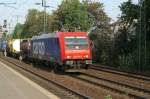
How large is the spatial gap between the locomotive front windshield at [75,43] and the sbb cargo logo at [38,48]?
705 centimetres

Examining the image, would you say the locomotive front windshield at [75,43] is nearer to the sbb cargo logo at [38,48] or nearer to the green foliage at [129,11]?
the sbb cargo logo at [38,48]

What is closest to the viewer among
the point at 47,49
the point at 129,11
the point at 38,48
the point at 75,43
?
the point at 75,43

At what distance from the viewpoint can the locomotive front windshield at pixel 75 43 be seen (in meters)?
33.3

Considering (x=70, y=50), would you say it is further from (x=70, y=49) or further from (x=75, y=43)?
(x=75, y=43)

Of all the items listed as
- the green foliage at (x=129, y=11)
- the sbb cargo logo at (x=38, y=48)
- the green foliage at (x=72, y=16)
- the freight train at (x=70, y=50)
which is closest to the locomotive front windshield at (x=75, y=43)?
the freight train at (x=70, y=50)

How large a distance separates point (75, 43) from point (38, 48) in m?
11.1

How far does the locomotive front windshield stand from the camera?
109 feet

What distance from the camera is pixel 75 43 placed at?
33.5 metres

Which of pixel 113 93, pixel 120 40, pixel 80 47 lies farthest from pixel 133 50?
pixel 113 93

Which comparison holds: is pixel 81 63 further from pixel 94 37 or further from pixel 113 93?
pixel 94 37

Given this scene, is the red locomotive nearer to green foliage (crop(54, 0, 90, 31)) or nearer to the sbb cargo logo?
the sbb cargo logo

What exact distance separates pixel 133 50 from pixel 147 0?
4.42 m

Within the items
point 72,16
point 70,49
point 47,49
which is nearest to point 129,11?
point 47,49

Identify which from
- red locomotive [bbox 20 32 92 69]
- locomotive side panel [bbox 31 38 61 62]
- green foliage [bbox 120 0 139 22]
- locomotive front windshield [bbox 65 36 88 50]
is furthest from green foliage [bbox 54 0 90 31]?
locomotive front windshield [bbox 65 36 88 50]
